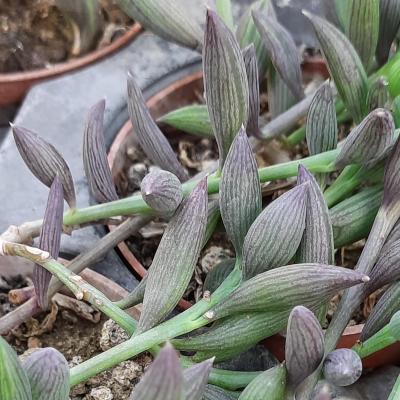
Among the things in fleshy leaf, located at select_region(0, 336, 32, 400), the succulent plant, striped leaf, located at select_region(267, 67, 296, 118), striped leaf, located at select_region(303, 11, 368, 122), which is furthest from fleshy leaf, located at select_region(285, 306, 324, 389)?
striped leaf, located at select_region(267, 67, 296, 118)

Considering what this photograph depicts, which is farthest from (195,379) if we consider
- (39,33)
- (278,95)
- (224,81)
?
(39,33)

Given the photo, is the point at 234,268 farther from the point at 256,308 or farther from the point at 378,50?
the point at 378,50

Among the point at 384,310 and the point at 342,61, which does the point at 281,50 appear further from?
the point at 384,310

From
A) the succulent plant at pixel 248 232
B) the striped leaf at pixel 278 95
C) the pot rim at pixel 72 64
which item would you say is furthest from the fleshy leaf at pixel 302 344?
the pot rim at pixel 72 64

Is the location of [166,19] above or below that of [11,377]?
above

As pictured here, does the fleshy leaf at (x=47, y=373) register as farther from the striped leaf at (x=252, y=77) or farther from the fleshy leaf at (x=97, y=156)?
the striped leaf at (x=252, y=77)

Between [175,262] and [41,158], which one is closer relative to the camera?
[175,262]

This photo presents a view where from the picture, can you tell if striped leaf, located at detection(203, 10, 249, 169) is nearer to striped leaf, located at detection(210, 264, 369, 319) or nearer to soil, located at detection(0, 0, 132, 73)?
striped leaf, located at detection(210, 264, 369, 319)
